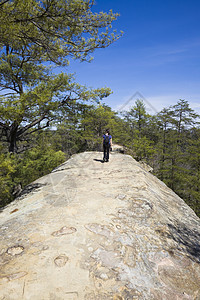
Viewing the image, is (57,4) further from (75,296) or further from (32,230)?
(75,296)

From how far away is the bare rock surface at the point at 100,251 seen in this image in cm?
184

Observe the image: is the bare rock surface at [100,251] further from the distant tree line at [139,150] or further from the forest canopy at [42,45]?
the distant tree line at [139,150]

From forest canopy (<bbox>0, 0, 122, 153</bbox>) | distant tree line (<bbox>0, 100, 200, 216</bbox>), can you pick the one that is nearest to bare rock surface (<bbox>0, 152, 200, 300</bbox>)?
forest canopy (<bbox>0, 0, 122, 153</bbox>)

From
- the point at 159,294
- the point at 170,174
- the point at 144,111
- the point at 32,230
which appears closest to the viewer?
the point at 159,294

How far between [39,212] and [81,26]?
5573 mm

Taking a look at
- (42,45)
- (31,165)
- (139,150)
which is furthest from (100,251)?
(139,150)

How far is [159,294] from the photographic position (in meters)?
1.88

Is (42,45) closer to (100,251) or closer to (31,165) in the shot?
(100,251)

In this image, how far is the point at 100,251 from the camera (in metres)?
2.40

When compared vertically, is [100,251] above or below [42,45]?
below

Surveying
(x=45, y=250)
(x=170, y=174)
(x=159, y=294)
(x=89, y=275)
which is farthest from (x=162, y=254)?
(x=170, y=174)

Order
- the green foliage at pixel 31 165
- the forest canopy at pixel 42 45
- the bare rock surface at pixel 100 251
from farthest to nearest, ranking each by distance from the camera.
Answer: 1. the green foliage at pixel 31 165
2. the forest canopy at pixel 42 45
3. the bare rock surface at pixel 100 251

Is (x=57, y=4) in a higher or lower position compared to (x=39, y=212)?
higher

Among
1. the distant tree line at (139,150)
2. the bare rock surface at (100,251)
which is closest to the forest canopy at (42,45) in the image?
the distant tree line at (139,150)
